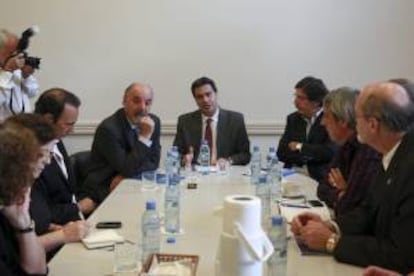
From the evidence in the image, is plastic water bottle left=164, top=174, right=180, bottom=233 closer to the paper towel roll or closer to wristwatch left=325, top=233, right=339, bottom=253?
wristwatch left=325, top=233, right=339, bottom=253

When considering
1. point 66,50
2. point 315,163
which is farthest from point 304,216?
point 66,50

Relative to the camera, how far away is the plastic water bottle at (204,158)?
3701 mm

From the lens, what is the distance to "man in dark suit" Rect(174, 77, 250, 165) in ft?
14.0

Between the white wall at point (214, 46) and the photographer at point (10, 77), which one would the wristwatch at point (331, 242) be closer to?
the photographer at point (10, 77)

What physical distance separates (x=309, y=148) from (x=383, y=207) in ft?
6.67

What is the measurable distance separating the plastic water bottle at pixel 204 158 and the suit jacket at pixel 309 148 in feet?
2.04

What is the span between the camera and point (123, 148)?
12.4ft

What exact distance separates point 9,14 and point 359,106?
12.7 ft

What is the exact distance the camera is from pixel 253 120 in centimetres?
508

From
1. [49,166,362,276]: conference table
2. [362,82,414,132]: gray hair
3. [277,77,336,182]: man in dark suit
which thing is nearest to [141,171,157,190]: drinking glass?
[49,166,362,276]: conference table

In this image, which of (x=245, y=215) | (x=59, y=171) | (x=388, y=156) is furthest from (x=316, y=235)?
(x=59, y=171)

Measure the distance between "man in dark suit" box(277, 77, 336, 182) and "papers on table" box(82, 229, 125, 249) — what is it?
6.71ft

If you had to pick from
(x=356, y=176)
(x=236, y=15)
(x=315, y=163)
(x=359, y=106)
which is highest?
(x=236, y=15)

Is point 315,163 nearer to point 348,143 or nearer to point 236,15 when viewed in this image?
point 348,143
